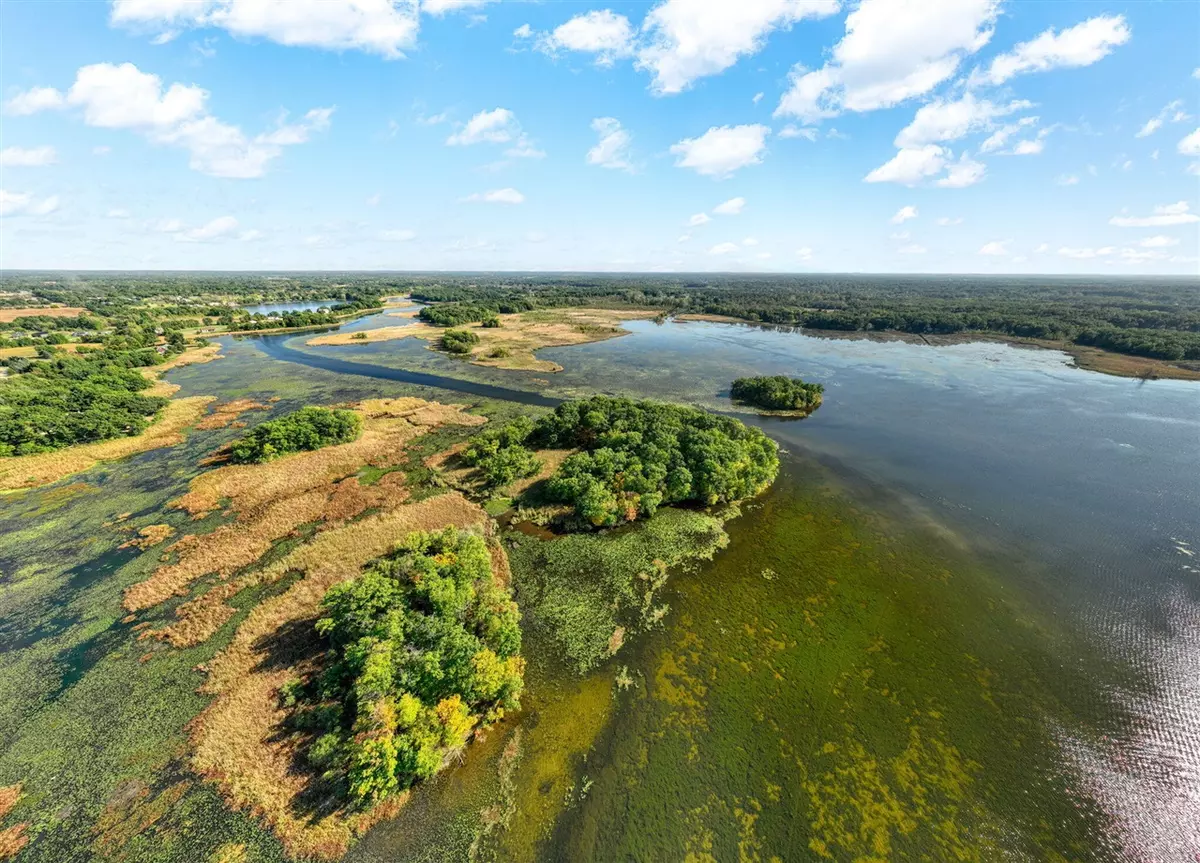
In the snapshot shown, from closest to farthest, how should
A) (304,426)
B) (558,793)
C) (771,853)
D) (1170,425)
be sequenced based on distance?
(771,853), (558,793), (304,426), (1170,425)

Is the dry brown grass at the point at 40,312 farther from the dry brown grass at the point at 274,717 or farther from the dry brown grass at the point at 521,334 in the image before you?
the dry brown grass at the point at 274,717

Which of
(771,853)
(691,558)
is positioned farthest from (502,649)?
(691,558)

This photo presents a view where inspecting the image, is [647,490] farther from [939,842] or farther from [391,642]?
[939,842]

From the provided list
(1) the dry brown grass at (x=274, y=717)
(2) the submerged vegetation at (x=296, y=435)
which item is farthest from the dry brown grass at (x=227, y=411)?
(1) the dry brown grass at (x=274, y=717)

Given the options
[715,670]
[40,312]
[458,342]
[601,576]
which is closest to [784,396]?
[601,576]

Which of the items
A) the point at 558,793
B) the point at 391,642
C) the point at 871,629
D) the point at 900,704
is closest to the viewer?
the point at 558,793

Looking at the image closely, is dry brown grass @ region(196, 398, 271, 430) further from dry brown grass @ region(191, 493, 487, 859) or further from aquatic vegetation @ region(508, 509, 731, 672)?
aquatic vegetation @ region(508, 509, 731, 672)
